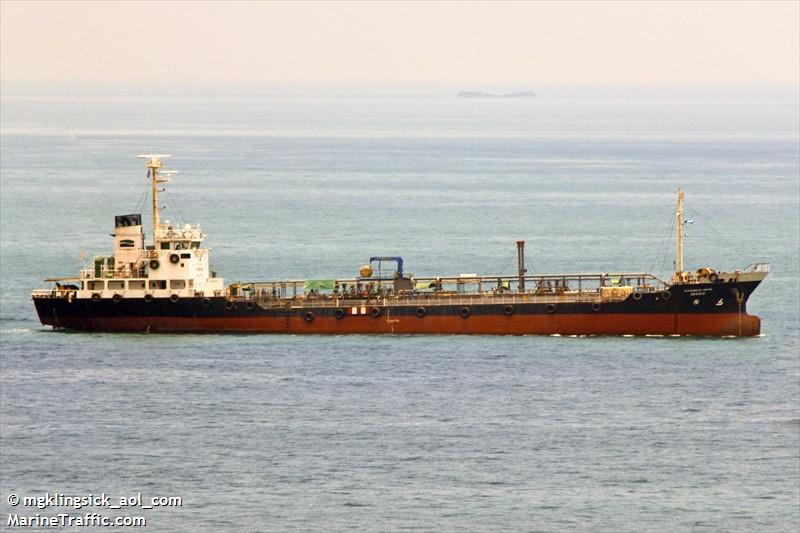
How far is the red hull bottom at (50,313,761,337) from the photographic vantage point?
110 metres

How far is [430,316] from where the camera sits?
4392 inches

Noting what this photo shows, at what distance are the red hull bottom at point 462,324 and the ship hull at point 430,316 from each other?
0.05m

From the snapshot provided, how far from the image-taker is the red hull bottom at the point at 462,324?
110500 mm

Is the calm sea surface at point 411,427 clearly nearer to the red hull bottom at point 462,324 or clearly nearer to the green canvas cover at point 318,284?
the red hull bottom at point 462,324

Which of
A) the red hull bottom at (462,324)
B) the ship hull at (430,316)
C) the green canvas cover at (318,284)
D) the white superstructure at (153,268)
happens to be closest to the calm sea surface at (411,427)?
the red hull bottom at (462,324)

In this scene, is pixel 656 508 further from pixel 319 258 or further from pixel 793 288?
pixel 319 258

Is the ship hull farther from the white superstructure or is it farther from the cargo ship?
the white superstructure

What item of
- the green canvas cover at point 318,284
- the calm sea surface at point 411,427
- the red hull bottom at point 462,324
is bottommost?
the calm sea surface at point 411,427

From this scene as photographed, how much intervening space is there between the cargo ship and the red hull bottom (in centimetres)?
5

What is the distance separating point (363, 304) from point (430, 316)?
3.69 metres

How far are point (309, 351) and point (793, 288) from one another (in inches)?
1502

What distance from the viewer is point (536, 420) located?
3519 inches

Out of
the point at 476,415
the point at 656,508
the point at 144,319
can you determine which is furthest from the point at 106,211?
the point at 656,508

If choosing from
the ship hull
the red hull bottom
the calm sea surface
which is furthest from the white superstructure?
the calm sea surface
